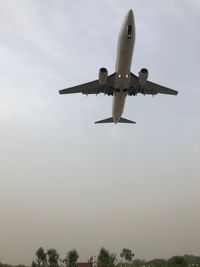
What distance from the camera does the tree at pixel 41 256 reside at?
3386 inches

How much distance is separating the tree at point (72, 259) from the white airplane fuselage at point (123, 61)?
56.6 metres

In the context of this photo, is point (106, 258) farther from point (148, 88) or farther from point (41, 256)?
point (148, 88)

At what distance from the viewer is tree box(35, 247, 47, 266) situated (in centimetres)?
8600

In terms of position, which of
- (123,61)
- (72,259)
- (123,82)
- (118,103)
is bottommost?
(72,259)

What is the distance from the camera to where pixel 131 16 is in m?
30.7

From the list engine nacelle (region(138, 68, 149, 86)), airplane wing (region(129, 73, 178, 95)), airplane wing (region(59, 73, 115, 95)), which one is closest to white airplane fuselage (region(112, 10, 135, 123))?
engine nacelle (region(138, 68, 149, 86))

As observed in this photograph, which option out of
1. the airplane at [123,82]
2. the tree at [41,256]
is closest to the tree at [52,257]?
the tree at [41,256]

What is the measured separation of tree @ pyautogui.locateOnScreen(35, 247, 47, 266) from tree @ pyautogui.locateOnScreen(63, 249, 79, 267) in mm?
4795

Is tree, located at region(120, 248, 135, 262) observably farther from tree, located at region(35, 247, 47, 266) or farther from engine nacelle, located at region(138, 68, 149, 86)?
engine nacelle, located at region(138, 68, 149, 86)

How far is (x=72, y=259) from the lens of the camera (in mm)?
85500

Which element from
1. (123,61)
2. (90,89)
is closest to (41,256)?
(90,89)

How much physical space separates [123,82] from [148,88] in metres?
5.74

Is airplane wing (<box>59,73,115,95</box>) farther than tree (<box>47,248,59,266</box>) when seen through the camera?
No

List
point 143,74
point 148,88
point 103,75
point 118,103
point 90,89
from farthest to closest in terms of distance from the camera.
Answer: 1. point 148,88
2. point 90,89
3. point 118,103
4. point 103,75
5. point 143,74
